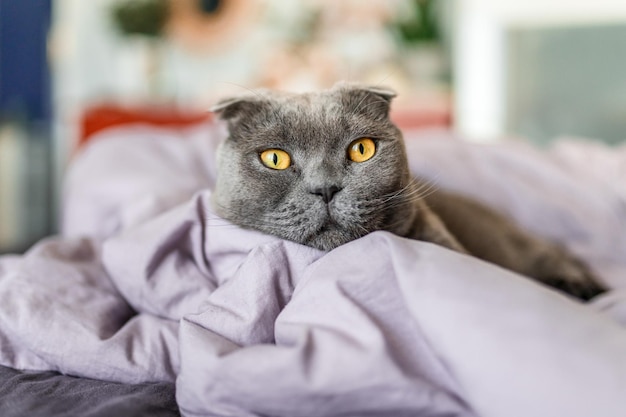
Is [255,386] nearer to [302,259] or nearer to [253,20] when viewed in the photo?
[302,259]

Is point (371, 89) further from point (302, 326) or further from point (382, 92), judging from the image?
point (302, 326)

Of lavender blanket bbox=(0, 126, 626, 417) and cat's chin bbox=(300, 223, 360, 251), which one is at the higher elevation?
cat's chin bbox=(300, 223, 360, 251)

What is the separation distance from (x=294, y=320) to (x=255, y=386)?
0.11 meters

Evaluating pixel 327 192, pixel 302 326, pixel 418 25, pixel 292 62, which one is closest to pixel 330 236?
pixel 327 192

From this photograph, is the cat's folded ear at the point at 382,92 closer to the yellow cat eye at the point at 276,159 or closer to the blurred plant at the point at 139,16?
the yellow cat eye at the point at 276,159

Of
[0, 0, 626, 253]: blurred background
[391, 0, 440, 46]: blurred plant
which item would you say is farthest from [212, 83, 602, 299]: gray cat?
[391, 0, 440, 46]: blurred plant

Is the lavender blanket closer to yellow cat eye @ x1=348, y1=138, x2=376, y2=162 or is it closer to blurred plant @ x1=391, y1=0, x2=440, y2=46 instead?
yellow cat eye @ x1=348, y1=138, x2=376, y2=162

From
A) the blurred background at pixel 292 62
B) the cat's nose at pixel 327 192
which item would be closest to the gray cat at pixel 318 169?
the cat's nose at pixel 327 192

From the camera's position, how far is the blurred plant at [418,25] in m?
3.95

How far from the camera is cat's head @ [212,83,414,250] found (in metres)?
0.90

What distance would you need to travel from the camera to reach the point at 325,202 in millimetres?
897

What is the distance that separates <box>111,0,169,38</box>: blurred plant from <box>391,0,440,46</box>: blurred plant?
1517 millimetres

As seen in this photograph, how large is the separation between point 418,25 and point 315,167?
131 inches

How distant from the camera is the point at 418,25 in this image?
3.96m
